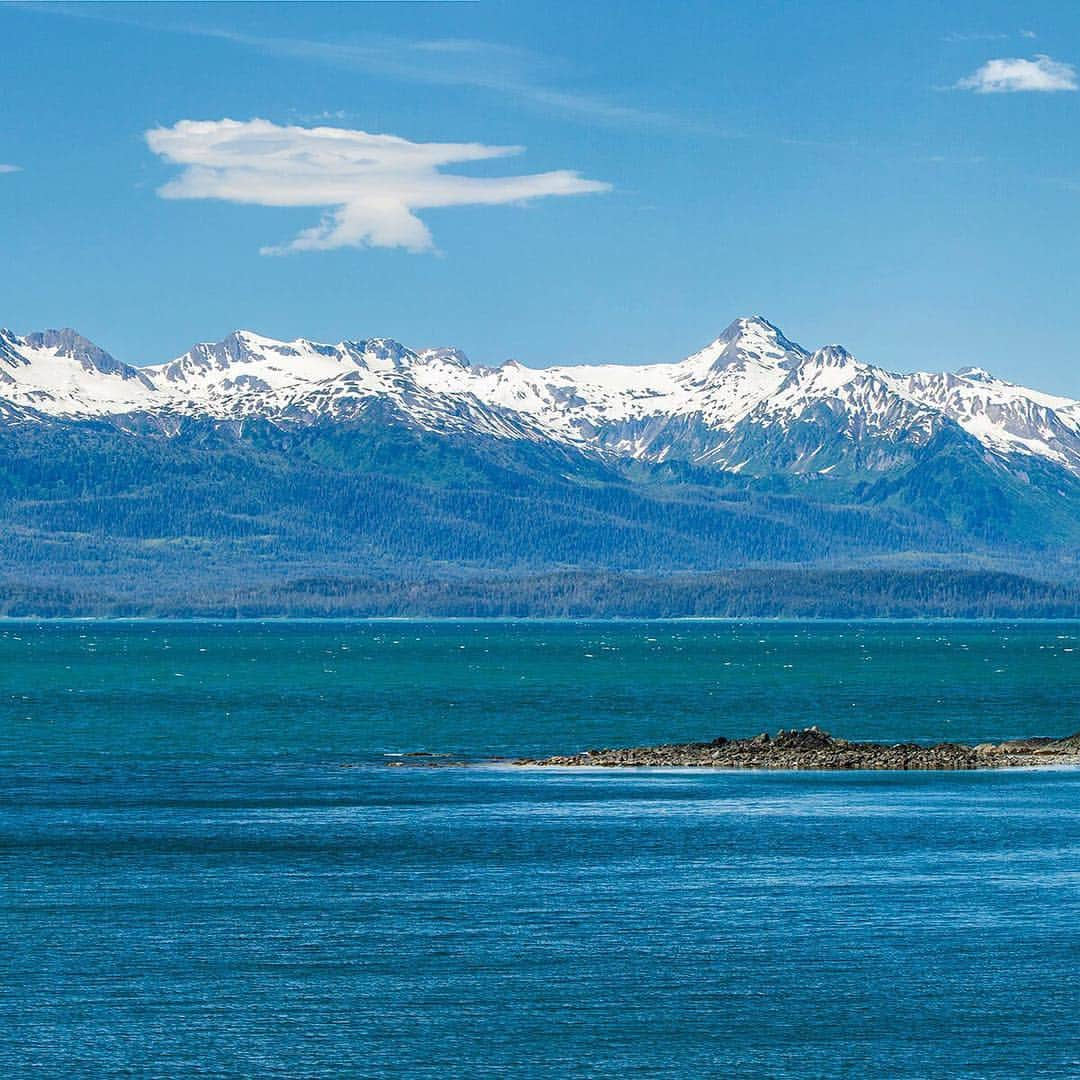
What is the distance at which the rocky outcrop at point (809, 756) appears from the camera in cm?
10944

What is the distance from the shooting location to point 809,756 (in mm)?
110438

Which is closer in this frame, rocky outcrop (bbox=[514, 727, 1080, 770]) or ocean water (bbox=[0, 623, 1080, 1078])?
ocean water (bbox=[0, 623, 1080, 1078])

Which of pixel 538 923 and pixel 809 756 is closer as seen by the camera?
pixel 538 923

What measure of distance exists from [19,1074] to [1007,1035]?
20020mm

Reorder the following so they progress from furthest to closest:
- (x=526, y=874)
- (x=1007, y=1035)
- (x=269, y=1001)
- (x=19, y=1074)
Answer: (x=526, y=874)
(x=269, y=1001)
(x=1007, y=1035)
(x=19, y=1074)

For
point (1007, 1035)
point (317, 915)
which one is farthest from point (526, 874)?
point (1007, 1035)

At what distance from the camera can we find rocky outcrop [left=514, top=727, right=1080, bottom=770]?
4309 inches

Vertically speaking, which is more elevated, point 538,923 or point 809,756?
point 538,923

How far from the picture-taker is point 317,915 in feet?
196

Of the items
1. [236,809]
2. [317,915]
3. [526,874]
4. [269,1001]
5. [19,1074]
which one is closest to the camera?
[19,1074]

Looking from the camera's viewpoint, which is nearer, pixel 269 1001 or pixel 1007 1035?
pixel 1007 1035

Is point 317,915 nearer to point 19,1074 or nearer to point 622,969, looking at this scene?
point 622,969

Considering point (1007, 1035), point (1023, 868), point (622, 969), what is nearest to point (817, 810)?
point (1023, 868)

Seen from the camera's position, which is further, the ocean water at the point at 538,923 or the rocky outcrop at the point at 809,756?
the rocky outcrop at the point at 809,756
